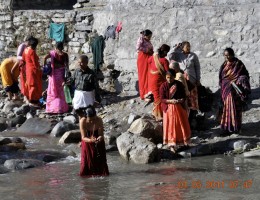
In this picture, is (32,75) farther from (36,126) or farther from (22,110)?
(36,126)

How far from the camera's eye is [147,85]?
12.4 m

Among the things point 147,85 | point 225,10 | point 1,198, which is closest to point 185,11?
point 225,10

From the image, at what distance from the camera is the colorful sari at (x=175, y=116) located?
9.77m

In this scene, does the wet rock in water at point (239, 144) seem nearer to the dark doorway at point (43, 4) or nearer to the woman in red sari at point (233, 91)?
the woman in red sari at point (233, 91)

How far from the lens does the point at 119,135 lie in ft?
35.3

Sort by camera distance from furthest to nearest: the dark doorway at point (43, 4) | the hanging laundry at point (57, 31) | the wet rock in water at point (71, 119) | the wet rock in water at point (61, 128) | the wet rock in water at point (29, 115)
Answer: the dark doorway at point (43, 4), the hanging laundry at point (57, 31), the wet rock in water at point (29, 115), the wet rock in water at point (71, 119), the wet rock in water at point (61, 128)

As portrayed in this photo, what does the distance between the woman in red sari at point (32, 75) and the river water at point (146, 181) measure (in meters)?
3.91

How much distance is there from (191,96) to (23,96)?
4842 mm

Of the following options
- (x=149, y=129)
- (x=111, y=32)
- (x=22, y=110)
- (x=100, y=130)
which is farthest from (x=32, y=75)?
(x=100, y=130)

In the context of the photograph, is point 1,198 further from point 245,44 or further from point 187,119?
point 245,44

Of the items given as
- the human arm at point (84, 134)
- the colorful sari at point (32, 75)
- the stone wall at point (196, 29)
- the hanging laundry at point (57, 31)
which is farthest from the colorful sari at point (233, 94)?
the hanging laundry at point (57, 31)

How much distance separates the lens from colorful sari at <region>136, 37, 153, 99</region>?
12.3m

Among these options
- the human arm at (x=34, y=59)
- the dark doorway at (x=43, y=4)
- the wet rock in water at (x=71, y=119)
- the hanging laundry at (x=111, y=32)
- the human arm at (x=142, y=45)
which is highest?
the dark doorway at (x=43, y=4)

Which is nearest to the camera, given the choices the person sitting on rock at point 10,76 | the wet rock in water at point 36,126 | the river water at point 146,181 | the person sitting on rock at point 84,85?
the river water at point 146,181
